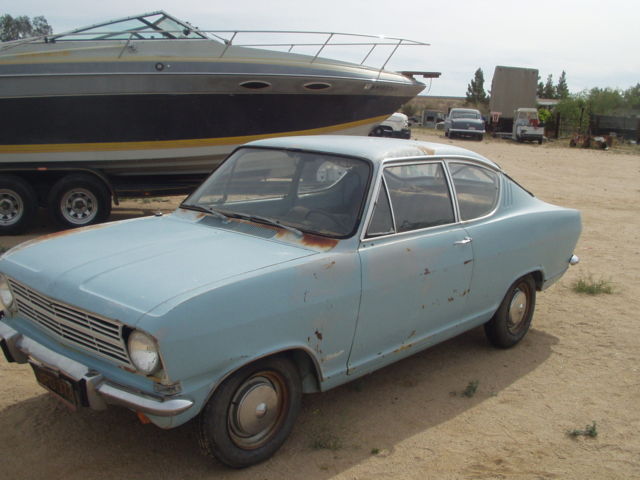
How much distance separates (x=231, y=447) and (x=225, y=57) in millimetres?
7028

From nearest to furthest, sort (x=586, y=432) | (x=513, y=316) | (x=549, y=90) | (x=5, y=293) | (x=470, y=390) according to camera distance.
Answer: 1. (x=5, y=293)
2. (x=586, y=432)
3. (x=470, y=390)
4. (x=513, y=316)
5. (x=549, y=90)

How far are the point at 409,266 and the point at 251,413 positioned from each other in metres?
1.33

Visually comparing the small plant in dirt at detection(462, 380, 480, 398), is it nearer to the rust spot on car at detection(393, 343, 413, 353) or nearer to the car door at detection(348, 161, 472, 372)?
the car door at detection(348, 161, 472, 372)

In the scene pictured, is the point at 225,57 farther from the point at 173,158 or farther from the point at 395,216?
the point at 395,216

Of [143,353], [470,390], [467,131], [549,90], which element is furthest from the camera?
[549,90]

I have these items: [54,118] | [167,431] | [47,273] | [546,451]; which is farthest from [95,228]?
[54,118]

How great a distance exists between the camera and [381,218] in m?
3.78

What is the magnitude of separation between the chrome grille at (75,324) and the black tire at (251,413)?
502 mm

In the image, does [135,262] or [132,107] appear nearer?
[135,262]

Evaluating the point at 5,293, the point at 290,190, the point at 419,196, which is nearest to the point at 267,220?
the point at 290,190

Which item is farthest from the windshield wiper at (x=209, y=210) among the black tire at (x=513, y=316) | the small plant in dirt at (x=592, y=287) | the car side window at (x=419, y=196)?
the small plant in dirt at (x=592, y=287)

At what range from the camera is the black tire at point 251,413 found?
2.98m

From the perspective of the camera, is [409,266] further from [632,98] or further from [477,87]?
[477,87]

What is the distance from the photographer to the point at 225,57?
8.98 metres
